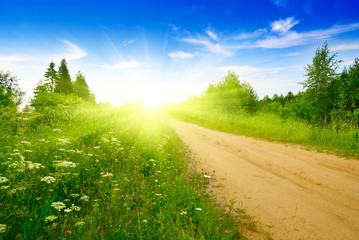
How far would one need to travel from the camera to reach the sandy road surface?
2809 mm

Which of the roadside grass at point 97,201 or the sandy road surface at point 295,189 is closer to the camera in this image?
the roadside grass at point 97,201

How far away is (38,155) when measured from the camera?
396 centimetres

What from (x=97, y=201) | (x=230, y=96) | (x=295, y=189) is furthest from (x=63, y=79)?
(x=295, y=189)

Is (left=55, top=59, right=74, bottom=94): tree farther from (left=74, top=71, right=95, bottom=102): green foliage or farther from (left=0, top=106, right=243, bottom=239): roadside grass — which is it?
(left=0, top=106, right=243, bottom=239): roadside grass

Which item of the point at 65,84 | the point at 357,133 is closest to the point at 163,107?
the point at 65,84

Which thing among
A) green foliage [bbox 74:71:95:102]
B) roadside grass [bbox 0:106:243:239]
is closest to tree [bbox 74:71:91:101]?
green foliage [bbox 74:71:95:102]

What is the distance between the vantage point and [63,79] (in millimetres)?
45094

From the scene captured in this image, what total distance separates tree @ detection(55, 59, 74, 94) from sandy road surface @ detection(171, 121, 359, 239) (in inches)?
1878

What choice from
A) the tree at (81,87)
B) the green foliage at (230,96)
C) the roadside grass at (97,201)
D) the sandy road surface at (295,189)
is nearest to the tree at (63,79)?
the tree at (81,87)

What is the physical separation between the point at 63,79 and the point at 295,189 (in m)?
53.8

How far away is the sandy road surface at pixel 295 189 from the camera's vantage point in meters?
2.81

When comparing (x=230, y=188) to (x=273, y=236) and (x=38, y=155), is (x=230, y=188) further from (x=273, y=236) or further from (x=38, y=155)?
(x=38, y=155)

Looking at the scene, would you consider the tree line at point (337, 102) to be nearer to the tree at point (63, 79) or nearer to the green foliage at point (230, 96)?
the green foliage at point (230, 96)

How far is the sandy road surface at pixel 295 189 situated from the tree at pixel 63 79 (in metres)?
47.7
